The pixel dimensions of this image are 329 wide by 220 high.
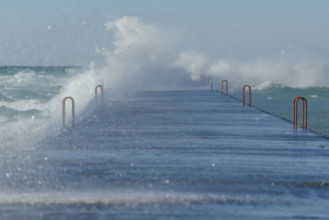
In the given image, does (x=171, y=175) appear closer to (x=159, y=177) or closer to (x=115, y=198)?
(x=159, y=177)

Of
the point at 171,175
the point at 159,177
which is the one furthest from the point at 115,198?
the point at 171,175

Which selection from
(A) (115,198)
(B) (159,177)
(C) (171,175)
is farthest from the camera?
(C) (171,175)

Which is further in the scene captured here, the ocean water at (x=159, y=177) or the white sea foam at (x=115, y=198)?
the white sea foam at (x=115, y=198)

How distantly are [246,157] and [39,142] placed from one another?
398cm

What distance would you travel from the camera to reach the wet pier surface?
20.3 feet

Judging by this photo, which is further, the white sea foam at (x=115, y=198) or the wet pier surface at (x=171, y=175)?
the white sea foam at (x=115, y=198)

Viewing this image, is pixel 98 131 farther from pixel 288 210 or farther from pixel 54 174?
pixel 288 210

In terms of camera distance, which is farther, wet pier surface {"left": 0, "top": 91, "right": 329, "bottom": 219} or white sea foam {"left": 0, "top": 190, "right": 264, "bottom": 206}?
white sea foam {"left": 0, "top": 190, "right": 264, "bottom": 206}

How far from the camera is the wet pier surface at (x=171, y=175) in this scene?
6180 mm

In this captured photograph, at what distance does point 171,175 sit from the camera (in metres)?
8.13

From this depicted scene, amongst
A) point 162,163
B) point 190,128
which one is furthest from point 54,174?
point 190,128

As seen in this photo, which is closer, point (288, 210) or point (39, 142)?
point (288, 210)

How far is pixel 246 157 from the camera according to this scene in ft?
32.7

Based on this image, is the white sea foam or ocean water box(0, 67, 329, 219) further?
the white sea foam
